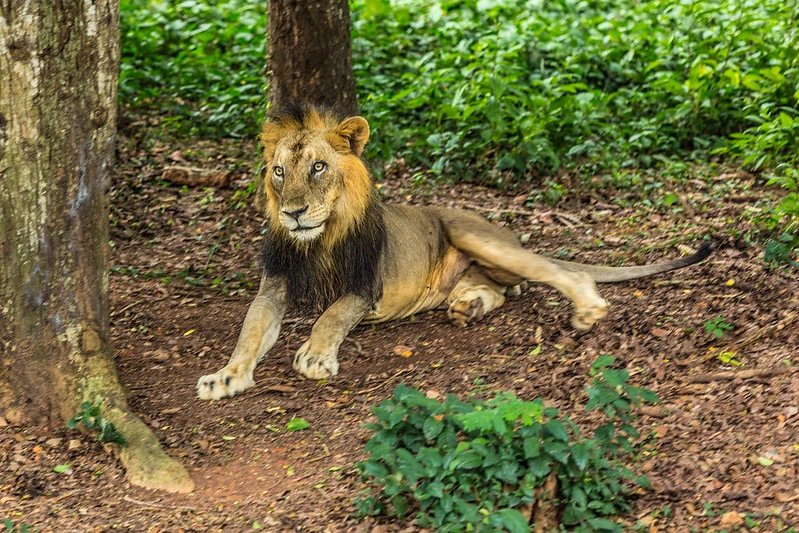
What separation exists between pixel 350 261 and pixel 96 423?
68.4 inches

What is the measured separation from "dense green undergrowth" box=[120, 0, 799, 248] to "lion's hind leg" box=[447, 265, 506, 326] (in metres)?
1.81

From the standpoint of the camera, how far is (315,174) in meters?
5.11

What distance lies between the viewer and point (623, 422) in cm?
393

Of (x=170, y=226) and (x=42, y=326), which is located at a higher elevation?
(x=42, y=326)

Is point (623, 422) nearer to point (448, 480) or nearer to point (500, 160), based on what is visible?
point (448, 480)

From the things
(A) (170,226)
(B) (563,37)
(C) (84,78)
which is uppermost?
(C) (84,78)

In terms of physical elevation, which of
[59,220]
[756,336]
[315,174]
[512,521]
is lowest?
[756,336]

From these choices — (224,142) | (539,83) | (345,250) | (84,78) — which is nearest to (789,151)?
(539,83)

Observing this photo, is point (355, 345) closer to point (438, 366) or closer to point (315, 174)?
point (438, 366)

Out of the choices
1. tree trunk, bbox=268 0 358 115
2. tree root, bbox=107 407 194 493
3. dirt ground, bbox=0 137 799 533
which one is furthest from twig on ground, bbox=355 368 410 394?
tree trunk, bbox=268 0 358 115

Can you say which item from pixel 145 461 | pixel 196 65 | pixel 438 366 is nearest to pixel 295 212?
pixel 438 366

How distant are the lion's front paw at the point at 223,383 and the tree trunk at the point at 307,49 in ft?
7.77

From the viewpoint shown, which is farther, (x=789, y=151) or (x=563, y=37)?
(x=563, y=37)

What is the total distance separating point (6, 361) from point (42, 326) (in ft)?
0.72
